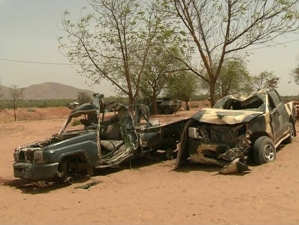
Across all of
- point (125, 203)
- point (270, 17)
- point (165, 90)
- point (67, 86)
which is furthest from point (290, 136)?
point (67, 86)

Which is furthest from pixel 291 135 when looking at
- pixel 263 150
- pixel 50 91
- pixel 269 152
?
pixel 50 91

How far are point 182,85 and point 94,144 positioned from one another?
112 feet

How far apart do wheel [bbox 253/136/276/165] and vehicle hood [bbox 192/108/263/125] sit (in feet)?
1.95

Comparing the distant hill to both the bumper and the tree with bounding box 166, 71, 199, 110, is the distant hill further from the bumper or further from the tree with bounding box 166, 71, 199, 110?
the bumper

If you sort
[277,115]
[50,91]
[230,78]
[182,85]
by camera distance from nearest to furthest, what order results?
[277,115]
[230,78]
[182,85]
[50,91]

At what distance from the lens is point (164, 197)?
6.72m

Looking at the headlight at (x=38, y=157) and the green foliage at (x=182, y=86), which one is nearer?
the headlight at (x=38, y=157)

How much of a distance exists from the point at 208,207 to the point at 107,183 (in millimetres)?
2818

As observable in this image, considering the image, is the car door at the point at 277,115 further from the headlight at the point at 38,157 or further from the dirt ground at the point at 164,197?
the headlight at the point at 38,157

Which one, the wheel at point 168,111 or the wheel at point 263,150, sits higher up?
the wheel at point 168,111

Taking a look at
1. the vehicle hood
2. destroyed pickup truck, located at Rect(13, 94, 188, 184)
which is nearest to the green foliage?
destroyed pickup truck, located at Rect(13, 94, 188, 184)

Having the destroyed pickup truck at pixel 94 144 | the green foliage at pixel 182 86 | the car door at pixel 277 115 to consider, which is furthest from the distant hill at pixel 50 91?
the car door at pixel 277 115

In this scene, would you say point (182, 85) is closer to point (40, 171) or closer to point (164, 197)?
point (40, 171)

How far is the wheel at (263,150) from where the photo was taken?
339 inches
